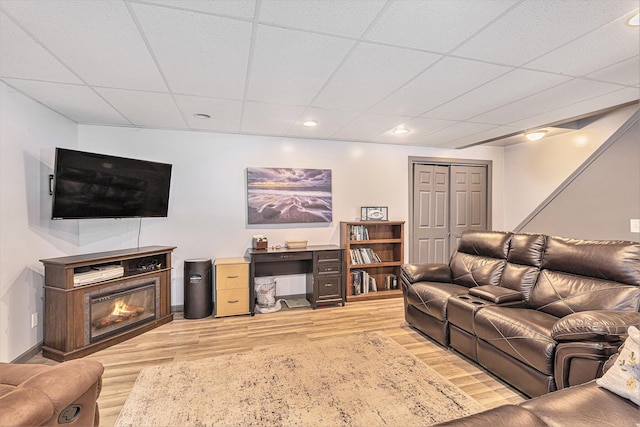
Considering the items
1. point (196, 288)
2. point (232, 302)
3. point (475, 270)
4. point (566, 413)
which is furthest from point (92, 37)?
point (475, 270)

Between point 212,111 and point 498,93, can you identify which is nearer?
point 498,93

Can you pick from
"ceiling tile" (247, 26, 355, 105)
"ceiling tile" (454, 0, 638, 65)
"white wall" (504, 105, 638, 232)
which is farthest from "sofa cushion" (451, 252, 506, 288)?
"ceiling tile" (247, 26, 355, 105)

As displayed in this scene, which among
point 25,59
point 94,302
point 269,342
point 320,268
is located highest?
point 25,59

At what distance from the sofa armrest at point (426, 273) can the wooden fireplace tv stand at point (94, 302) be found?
113 inches

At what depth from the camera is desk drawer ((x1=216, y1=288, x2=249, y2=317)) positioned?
12.3 feet

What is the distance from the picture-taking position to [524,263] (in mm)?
2846

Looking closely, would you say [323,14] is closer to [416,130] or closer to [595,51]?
[595,51]

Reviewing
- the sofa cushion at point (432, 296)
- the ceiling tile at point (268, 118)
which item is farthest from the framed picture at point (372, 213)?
the ceiling tile at point (268, 118)

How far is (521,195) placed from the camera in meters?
5.19

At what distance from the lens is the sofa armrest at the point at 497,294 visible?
254 centimetres

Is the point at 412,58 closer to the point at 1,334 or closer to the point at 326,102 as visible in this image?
the point at 326,102

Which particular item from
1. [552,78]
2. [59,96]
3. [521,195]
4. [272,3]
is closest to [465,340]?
[552,78]

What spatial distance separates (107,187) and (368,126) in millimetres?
3070

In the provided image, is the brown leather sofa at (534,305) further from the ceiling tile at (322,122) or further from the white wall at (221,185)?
the ceiling tile at (322,122)
